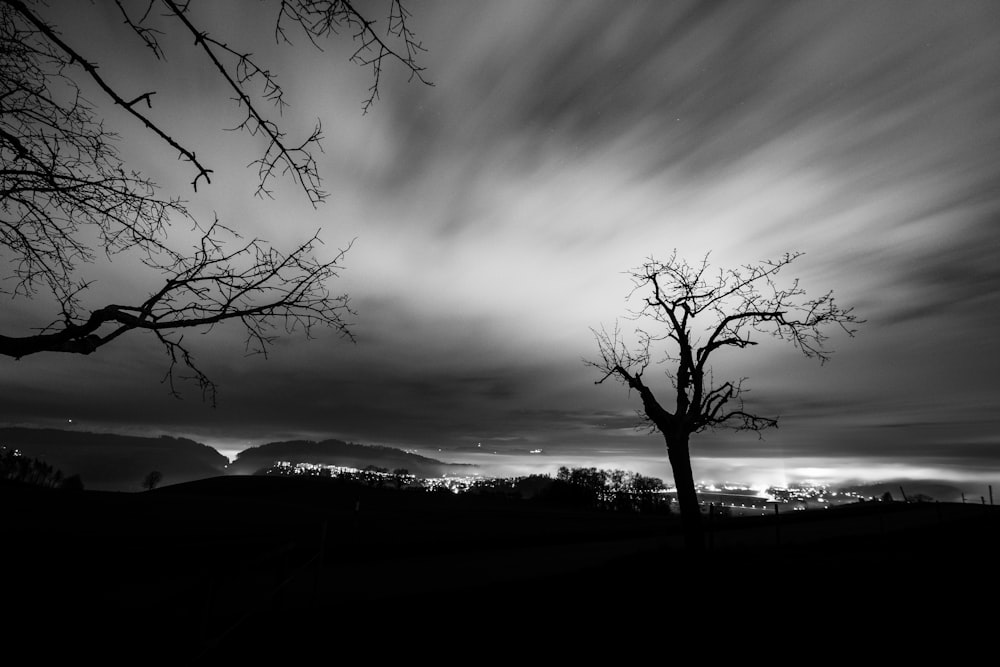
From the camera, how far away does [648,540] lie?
16.5 metres

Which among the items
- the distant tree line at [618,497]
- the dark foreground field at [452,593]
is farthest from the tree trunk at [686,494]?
the distant tree line at [618,497]

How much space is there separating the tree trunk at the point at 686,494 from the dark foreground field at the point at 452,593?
521 mm

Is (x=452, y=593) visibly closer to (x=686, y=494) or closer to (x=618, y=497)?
(x=686, y=494)

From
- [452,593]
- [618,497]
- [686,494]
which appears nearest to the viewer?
[452,593]

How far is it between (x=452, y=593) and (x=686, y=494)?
5803mm

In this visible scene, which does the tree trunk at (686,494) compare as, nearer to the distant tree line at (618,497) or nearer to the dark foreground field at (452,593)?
the dark foreground field at (452,593)

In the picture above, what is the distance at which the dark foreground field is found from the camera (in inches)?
212

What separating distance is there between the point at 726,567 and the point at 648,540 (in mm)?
7576

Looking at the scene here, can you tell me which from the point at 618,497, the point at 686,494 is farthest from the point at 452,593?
the point at 618,497

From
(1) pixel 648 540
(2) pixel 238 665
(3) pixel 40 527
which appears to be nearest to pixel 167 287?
(2) pixel 238 665

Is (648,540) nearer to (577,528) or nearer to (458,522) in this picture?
(577,528)

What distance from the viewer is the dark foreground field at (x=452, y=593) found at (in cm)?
539

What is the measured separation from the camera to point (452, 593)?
8.22 metres

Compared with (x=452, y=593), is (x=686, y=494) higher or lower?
higher
